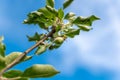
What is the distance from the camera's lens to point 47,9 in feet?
10.8

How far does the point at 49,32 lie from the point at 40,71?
1.73ft

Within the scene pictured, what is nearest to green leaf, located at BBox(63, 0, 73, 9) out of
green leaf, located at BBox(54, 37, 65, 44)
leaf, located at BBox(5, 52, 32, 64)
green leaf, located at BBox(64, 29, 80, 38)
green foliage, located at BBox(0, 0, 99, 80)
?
green foliage, located at BBox(0, 0, 99, 80)

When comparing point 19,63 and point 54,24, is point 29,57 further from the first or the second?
point 54,24

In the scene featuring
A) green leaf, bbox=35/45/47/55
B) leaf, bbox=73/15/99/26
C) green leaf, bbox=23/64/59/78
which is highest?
leaf, bbox=73/15/99/26

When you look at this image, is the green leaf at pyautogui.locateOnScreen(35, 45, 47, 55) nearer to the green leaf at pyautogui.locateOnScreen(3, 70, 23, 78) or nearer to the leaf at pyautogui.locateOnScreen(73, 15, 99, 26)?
the green leaf at pyautogui.locateOnScreen(3, 70, 23, 78)

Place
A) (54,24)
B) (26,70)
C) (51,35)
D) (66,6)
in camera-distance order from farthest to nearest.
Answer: (66,6) → (54,24) → (51,35) → (26,70)

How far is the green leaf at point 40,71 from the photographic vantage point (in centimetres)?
254

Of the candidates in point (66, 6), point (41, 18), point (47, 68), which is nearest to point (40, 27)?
point (41, 18)

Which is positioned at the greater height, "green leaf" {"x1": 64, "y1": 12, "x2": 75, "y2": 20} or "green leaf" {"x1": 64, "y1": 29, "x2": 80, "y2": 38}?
"green leaf" {"x1": 64, "y1": 12, "x2": 75, "y2": 20}

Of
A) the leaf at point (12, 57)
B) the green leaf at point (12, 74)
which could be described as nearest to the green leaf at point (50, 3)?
the leaf at point (12, 57)

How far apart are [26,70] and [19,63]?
9 cm

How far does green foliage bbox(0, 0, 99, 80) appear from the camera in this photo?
265cm

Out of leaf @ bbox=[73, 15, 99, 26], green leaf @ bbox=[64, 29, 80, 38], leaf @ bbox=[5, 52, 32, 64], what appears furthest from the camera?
leaf @ bbox=[73, 15, 99, 26]

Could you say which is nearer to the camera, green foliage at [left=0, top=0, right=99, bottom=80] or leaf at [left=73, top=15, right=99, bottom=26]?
green foliage at [left=0, top=0, right=99, bottom=80]
